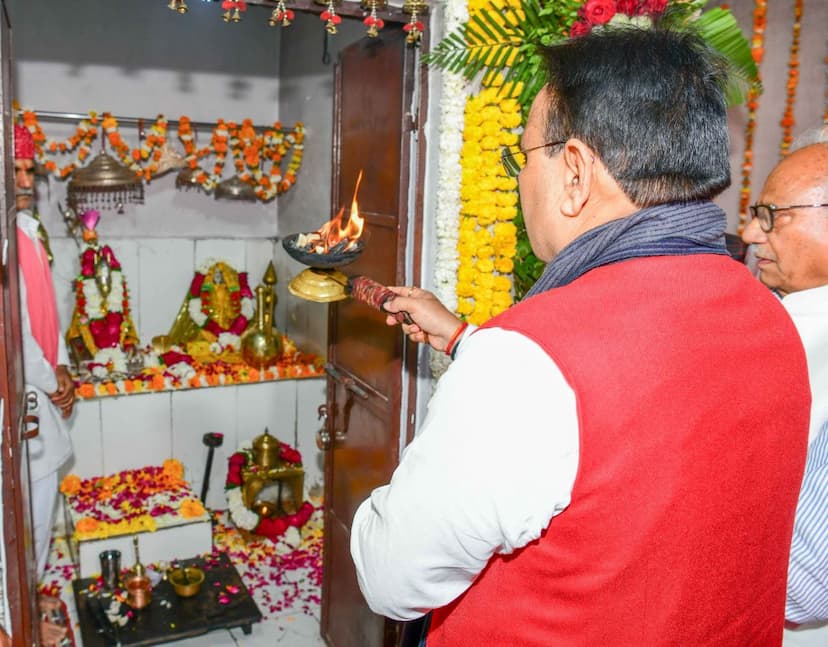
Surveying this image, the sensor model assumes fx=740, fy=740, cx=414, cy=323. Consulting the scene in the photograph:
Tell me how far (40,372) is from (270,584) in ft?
6.02

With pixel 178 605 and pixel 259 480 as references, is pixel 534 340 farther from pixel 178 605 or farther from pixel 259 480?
pixel 259 480

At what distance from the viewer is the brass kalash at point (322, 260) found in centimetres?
218

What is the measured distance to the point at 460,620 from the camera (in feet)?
4.13

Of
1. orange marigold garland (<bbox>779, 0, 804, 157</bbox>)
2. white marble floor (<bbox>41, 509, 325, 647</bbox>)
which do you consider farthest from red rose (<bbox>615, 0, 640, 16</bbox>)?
white marble floor (<bbox>41, 509, 325, 647</bbox>)

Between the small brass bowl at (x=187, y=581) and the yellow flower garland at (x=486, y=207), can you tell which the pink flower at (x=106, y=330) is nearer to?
the small brass bowl at (x=187, y=581)

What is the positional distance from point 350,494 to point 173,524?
1534 millimetres

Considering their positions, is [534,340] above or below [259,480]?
above

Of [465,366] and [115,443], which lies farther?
[115,443]

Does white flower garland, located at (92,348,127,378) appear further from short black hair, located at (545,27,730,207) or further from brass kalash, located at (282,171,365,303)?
short black hair, located at (545,27,730,207)

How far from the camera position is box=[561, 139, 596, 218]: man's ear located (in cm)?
116

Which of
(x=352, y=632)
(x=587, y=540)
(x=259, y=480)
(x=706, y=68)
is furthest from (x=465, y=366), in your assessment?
(x=259, y=480)

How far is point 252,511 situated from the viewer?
491 cm

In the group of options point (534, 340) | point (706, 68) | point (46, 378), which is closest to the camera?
point (534, 340)

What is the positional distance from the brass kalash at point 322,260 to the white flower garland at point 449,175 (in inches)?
19.0
